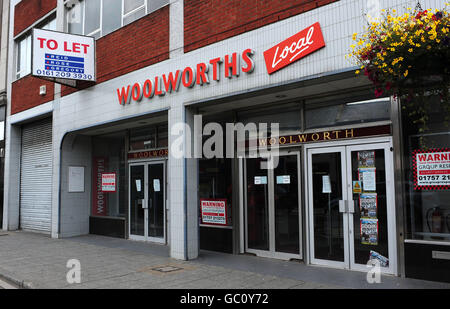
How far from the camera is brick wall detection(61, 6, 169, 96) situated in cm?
973

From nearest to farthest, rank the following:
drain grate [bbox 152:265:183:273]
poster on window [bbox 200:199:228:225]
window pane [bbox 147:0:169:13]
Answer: drain grate [bbox 152:265:183:273] < poster on window [bbox 200:199:228:225] < window pane [bbox 147:0:169:13]

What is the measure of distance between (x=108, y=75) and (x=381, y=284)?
853cm

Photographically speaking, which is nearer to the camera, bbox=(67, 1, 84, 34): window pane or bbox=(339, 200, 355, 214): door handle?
bbox=(339, 200, 355, 214): door handle

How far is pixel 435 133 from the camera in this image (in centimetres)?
647

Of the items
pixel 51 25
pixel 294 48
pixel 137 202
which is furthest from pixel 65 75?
pixel 294 48

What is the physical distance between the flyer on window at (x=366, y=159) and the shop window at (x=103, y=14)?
5.86 m

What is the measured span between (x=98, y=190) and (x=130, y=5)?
6129 mm

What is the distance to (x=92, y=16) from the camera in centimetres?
1261

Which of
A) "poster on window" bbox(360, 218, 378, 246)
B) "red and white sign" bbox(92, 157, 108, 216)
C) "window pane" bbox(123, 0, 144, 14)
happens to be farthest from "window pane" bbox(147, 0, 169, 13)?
"poster on window" bbox(360, 218, 378, 246)

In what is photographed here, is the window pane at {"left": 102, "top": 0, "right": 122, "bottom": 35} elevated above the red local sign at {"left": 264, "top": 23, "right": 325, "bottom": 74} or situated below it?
above

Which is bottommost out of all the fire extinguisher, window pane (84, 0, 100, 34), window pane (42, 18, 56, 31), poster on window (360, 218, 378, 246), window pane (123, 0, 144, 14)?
poster on window (360, 218, 378, 246)

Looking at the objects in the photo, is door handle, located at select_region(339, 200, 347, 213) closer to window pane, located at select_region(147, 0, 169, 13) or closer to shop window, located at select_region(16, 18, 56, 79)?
window pane, located at select_region(147, 0, 169, 13)

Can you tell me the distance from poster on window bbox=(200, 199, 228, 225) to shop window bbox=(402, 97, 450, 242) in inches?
166
